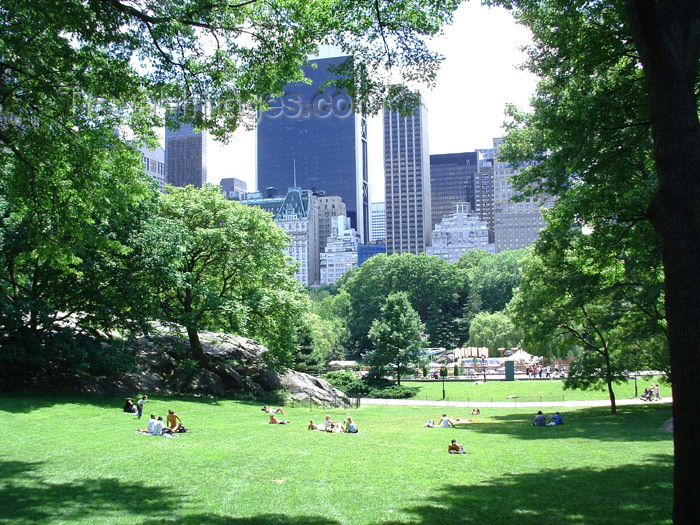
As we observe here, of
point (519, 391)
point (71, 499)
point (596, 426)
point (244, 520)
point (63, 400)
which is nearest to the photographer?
point (244, 520)

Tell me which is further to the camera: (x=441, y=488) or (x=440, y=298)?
(x=440, y=298)

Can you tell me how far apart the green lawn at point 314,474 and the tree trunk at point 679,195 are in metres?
2.02

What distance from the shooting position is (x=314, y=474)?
1108 centimetres

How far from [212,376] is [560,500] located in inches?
959

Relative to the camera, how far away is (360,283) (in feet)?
331

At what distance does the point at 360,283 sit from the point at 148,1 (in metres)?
91.0

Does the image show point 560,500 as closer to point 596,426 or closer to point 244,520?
point 244,520

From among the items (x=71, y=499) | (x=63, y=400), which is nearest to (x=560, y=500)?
(x=71, y=499)

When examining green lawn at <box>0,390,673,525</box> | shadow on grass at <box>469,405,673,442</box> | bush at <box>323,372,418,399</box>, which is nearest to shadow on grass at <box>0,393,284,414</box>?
green lawn at <box>0,390,673,525</box>

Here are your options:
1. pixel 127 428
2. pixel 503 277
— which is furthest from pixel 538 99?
pixel 503 277

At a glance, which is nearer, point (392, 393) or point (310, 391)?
point (310, 391)

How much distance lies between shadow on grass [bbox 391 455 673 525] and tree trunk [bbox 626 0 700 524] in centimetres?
198

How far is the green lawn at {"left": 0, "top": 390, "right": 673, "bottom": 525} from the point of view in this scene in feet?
26.0

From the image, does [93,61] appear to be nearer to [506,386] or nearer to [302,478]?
[302,478]
